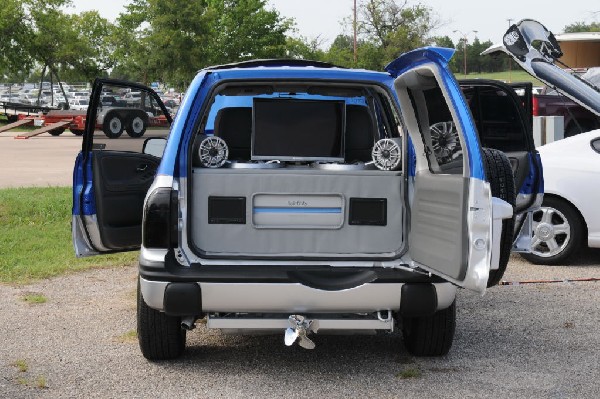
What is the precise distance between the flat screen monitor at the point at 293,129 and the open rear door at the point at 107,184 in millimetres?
964

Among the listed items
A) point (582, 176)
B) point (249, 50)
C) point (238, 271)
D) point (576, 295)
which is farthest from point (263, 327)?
point (249, 50)

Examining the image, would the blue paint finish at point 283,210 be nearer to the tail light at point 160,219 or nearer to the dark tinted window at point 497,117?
the tail light at point 160,219

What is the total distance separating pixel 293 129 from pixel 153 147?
1.26 meters

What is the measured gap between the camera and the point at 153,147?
671 centimetres

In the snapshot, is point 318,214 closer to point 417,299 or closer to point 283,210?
point 283,210

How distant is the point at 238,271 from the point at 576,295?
369cm

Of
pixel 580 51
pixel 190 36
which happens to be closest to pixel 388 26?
pixel 190 36

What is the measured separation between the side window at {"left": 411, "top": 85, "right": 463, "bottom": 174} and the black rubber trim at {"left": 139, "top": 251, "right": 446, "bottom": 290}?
0.63m

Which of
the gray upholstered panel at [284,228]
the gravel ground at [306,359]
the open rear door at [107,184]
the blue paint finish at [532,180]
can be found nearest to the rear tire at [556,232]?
the gravel ground at [306,359]

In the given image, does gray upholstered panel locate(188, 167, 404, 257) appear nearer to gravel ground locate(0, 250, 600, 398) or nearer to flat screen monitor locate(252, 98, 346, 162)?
flat screen monitor locate(252, 98, 346, 162)

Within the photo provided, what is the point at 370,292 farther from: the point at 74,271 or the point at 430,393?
the point at 74,271

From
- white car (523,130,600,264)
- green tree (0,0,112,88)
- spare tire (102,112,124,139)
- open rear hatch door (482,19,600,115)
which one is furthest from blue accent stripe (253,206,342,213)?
green tree (0,0,112,88)

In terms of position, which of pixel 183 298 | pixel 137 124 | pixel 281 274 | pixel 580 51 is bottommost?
pixel 183 298

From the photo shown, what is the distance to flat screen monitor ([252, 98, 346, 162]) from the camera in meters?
5.90
